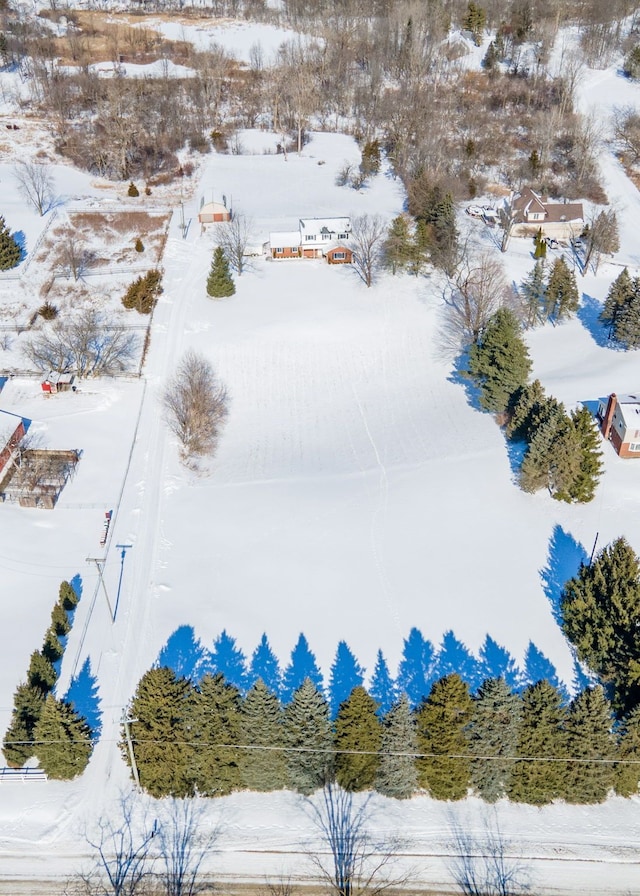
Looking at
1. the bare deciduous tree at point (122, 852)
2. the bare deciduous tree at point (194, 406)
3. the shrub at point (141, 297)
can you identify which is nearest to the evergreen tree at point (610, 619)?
the bare deciduous tree at point (122, 852)

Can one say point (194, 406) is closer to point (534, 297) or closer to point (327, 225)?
point (327, 225)

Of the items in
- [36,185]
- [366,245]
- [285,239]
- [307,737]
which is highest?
[36,185]

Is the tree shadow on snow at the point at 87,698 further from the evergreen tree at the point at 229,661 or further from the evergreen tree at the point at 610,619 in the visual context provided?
the evergreen tree at the point at 610,619

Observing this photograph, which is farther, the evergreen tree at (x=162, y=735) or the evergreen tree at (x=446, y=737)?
the evergreen tree at (x=162, y=735)

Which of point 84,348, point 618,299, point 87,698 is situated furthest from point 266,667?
point 618,299

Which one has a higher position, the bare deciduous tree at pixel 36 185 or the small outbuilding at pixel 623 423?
the bare deciduous tree at pixel 36 185

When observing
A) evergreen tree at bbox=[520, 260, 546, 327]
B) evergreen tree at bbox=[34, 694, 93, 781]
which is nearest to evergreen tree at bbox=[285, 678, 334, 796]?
evergreen tree at bbox=[34, 694, 93, 781]
